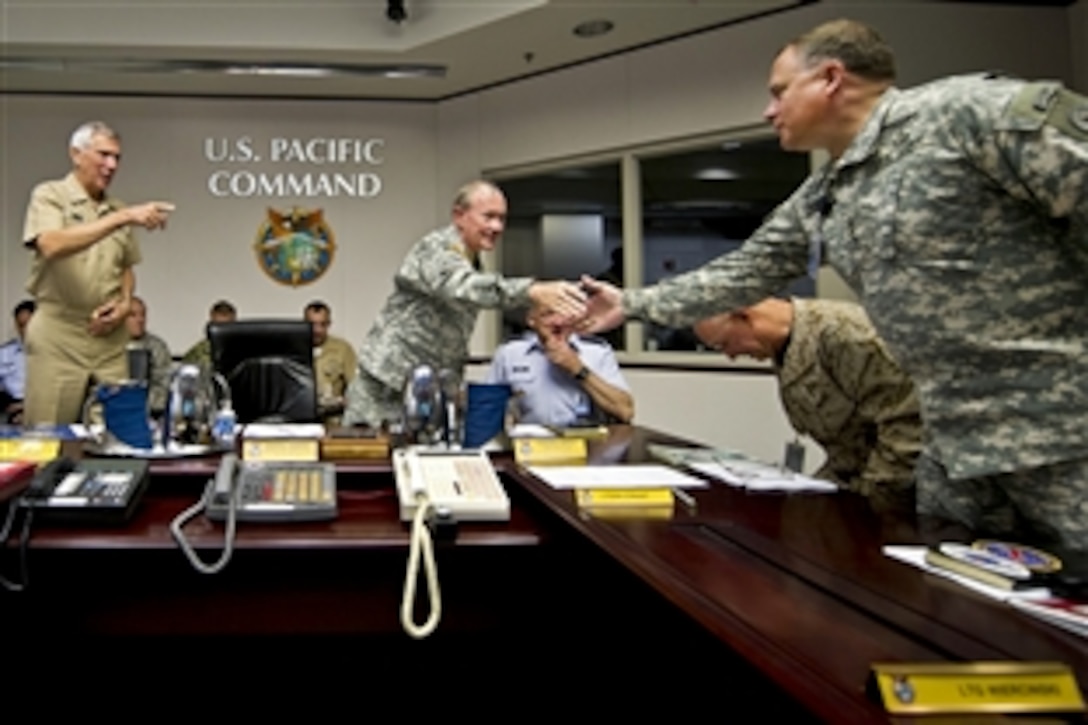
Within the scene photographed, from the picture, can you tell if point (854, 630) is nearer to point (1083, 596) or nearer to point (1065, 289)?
point (1083, 596)

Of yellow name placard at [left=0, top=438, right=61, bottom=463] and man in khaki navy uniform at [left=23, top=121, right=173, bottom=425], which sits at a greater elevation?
man in khaki navy uniform at [left=23, top=121, right=173, bottom=425]

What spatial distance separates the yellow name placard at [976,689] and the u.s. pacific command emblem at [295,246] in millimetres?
4861

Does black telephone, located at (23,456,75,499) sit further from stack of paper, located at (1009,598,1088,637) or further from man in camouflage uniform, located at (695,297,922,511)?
man in camouflage uniform, located at (695,297,922,511)

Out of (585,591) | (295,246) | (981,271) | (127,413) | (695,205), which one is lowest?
(585,591)

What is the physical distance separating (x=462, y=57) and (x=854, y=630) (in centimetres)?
420

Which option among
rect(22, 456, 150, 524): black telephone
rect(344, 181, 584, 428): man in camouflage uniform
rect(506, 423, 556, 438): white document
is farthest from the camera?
rect(344, 181, 584, 428): man in camouflage uniform

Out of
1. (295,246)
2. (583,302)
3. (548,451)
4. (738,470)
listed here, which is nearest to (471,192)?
(583,302)

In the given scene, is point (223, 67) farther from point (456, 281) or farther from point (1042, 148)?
point (1042, 148)

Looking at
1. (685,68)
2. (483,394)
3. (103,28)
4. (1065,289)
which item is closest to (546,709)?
(483,394)

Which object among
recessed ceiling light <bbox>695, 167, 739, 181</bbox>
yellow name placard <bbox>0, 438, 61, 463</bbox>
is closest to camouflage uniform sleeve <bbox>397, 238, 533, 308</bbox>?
yellow name placard <bbox>0, 438, 61, 463</bbox>

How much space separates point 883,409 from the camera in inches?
60.5

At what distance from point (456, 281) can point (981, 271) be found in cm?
135

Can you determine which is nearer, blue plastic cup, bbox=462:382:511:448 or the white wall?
blue plastic cup, bbox=462:382:511:448

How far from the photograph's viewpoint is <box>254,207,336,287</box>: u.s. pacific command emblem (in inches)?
192
